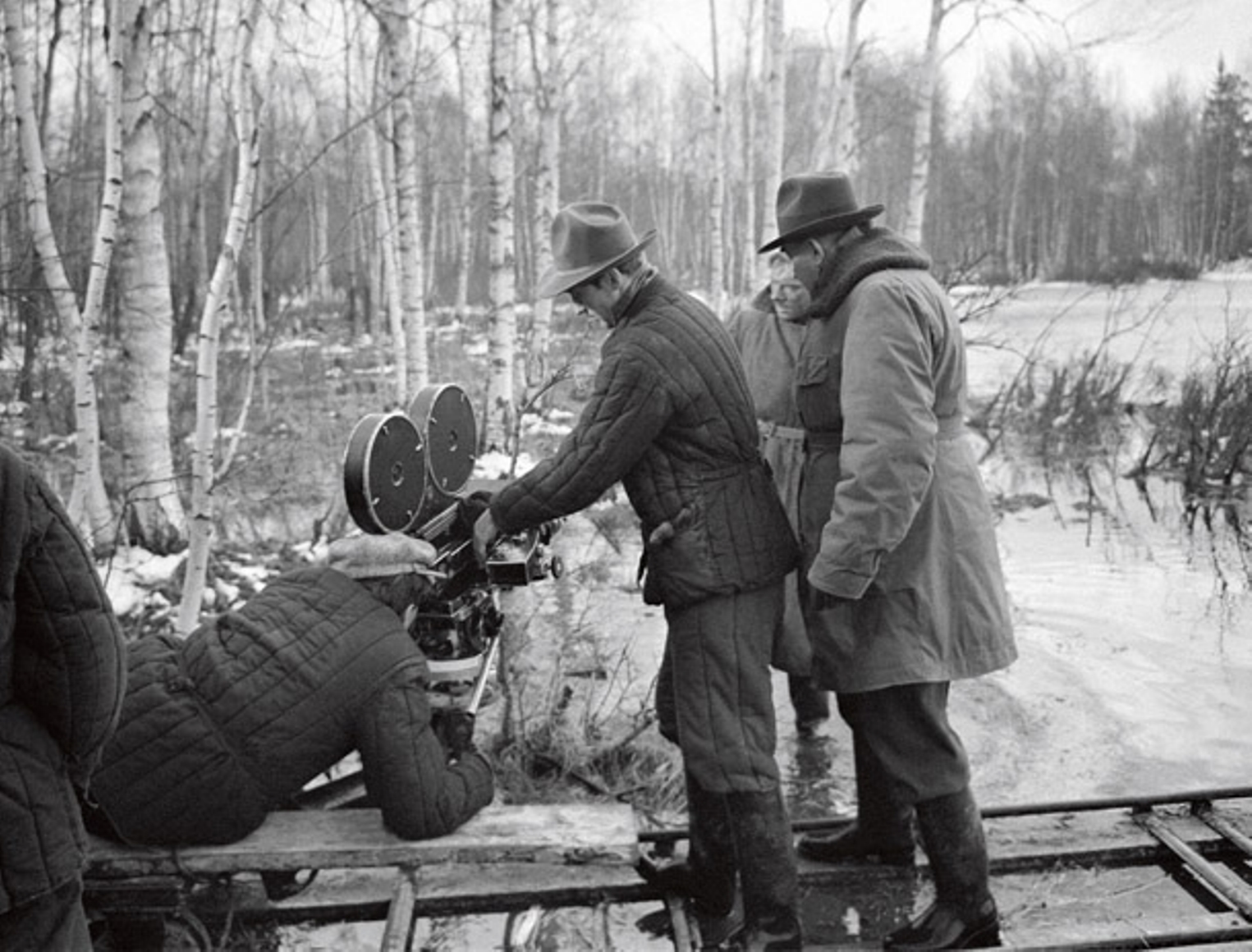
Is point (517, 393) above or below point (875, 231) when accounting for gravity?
below

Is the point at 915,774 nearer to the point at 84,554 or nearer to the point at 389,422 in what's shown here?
the point at 389,422

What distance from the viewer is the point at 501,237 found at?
10070 mm

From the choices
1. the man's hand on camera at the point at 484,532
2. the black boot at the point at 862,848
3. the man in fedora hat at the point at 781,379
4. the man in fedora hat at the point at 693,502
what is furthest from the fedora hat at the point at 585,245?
the black boot at the point at 862,848

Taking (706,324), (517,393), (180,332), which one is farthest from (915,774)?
(180,332)

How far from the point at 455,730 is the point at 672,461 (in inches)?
41.9

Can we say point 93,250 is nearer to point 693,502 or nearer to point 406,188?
point 406,188

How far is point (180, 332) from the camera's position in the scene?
71.5 ft

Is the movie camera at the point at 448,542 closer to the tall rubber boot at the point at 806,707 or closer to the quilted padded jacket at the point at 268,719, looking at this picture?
the quilted padded jacket at the point at 268,719

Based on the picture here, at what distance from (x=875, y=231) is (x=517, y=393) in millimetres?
13104

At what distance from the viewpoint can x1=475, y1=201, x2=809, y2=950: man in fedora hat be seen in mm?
3287

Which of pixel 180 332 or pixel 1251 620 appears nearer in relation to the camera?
pixel 1251 620

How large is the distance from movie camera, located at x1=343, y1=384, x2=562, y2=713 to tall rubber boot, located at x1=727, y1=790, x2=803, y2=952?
89 cm

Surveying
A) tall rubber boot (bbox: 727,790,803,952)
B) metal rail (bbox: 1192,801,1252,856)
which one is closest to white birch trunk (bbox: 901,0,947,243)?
metal rail (bbox: 1192,801,1252,856)

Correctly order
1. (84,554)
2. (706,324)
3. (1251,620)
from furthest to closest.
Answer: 1. (1251,620)
2. (706,324)
3. (84,554)
